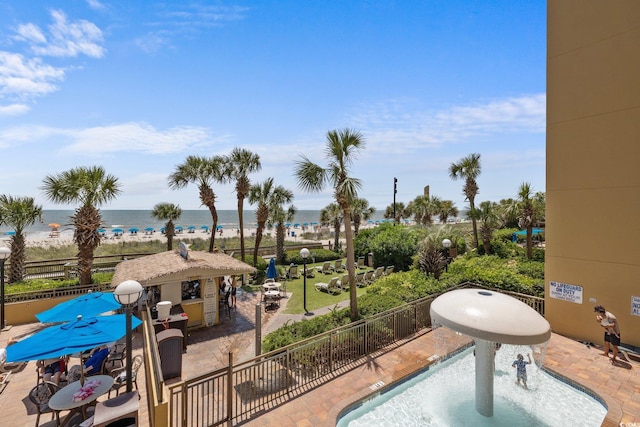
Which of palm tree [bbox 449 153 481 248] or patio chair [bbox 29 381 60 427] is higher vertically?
palm tree [bbox 449 153 481 248]

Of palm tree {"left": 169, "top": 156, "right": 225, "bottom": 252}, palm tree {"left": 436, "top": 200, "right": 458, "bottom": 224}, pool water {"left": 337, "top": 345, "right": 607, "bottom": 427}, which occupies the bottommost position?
pool water {"left": 337, "top": 345, "right": 607, "bottom": 427}

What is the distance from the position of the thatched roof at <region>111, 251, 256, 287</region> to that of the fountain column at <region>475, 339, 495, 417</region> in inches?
341

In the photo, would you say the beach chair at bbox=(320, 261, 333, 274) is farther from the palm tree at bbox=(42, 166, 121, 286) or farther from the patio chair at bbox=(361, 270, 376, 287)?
the palm tree at bbox=(42, 166, 121, 286)

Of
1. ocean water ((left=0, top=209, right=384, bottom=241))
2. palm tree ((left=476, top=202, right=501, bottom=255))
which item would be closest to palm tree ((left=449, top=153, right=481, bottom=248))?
palm tree ((left=476, top=202, right=501, bottom=255))

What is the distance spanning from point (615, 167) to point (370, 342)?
9015mm

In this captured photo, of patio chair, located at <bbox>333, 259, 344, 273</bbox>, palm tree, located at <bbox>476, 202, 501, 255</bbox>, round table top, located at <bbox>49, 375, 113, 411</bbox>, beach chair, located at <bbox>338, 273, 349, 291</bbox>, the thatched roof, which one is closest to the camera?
round table top, located at <bbox>49, 375, 113, 411</bbox>

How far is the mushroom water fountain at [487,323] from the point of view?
16.0 feet

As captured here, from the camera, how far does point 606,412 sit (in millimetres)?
6055

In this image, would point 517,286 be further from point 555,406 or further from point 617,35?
point 617,35

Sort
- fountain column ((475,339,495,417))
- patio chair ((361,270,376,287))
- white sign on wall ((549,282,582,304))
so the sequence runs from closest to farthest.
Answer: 1. fountain column ((475,339,495,417))
2. white sign on wall ((549,282,582,304))
3. patio chair ((361,270,376,287))

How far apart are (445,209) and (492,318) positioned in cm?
4126

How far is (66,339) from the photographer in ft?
18.9

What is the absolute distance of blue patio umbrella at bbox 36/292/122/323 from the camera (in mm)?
7840

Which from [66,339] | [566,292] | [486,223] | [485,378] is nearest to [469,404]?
[485,378]
